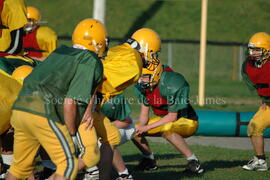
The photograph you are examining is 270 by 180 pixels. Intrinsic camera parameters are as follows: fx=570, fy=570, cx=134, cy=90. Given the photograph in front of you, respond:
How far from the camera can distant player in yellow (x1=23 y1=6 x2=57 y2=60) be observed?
9.85 m

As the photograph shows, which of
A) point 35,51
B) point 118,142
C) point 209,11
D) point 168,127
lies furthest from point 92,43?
point 209,11

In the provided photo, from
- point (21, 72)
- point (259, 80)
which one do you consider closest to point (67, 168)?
point (21, 72)

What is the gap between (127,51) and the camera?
19.1 ft

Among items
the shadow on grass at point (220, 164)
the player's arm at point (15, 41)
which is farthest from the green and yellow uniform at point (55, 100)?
the shadow on grass at point (220, 164)

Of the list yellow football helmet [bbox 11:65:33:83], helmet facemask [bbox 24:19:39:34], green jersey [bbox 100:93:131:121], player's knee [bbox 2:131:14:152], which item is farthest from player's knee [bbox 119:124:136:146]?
helmet facemask [bbox 24:19:39:34]

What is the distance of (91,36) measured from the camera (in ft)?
18.0

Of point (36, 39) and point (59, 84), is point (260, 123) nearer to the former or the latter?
point (59, 84)

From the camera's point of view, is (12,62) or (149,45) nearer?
(12,62)

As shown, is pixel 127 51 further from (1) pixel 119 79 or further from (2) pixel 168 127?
(2) pixel 168 127

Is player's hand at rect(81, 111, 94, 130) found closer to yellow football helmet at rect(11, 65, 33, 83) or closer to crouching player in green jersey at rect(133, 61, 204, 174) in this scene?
yellow football helmet at rect(11, 65, 33, 83)

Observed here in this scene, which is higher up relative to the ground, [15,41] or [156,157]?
[15,41]

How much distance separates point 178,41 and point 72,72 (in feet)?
66.0

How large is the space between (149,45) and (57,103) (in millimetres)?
2176

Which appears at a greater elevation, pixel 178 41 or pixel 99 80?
pixel 99 80
